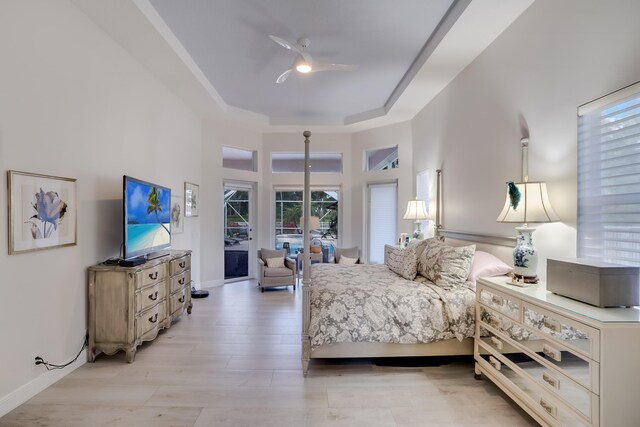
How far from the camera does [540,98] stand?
7.73 feet

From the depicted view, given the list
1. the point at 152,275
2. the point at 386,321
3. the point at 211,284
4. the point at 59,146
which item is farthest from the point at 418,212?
the point at 59,146

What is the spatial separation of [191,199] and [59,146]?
8.34 ft

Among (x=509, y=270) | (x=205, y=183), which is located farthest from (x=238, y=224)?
(x=509, y=270)

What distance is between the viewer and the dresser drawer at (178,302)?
3430 mm

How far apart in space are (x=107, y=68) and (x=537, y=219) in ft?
12.9

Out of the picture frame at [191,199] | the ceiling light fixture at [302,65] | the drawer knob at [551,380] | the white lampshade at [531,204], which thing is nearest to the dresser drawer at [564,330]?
the drawer knob at [551,380]

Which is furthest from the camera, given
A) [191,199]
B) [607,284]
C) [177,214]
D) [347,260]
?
[347,260]

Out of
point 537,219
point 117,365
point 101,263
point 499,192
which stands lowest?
point 117,365

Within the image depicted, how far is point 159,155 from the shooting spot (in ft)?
12.9

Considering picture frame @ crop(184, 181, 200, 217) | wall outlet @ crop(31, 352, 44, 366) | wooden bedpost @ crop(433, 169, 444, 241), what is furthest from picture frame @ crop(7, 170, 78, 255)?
wooden bedpost @ crop(433, 169, 444, 241)

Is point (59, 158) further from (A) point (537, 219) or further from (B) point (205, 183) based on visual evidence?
(A) point (537, 219)

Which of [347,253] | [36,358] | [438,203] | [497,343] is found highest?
[438,203]

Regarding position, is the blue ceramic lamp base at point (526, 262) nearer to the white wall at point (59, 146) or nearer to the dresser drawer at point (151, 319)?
the dresser drawer at point (151, 319)

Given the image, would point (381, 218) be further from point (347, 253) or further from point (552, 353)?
point (552, 353)
